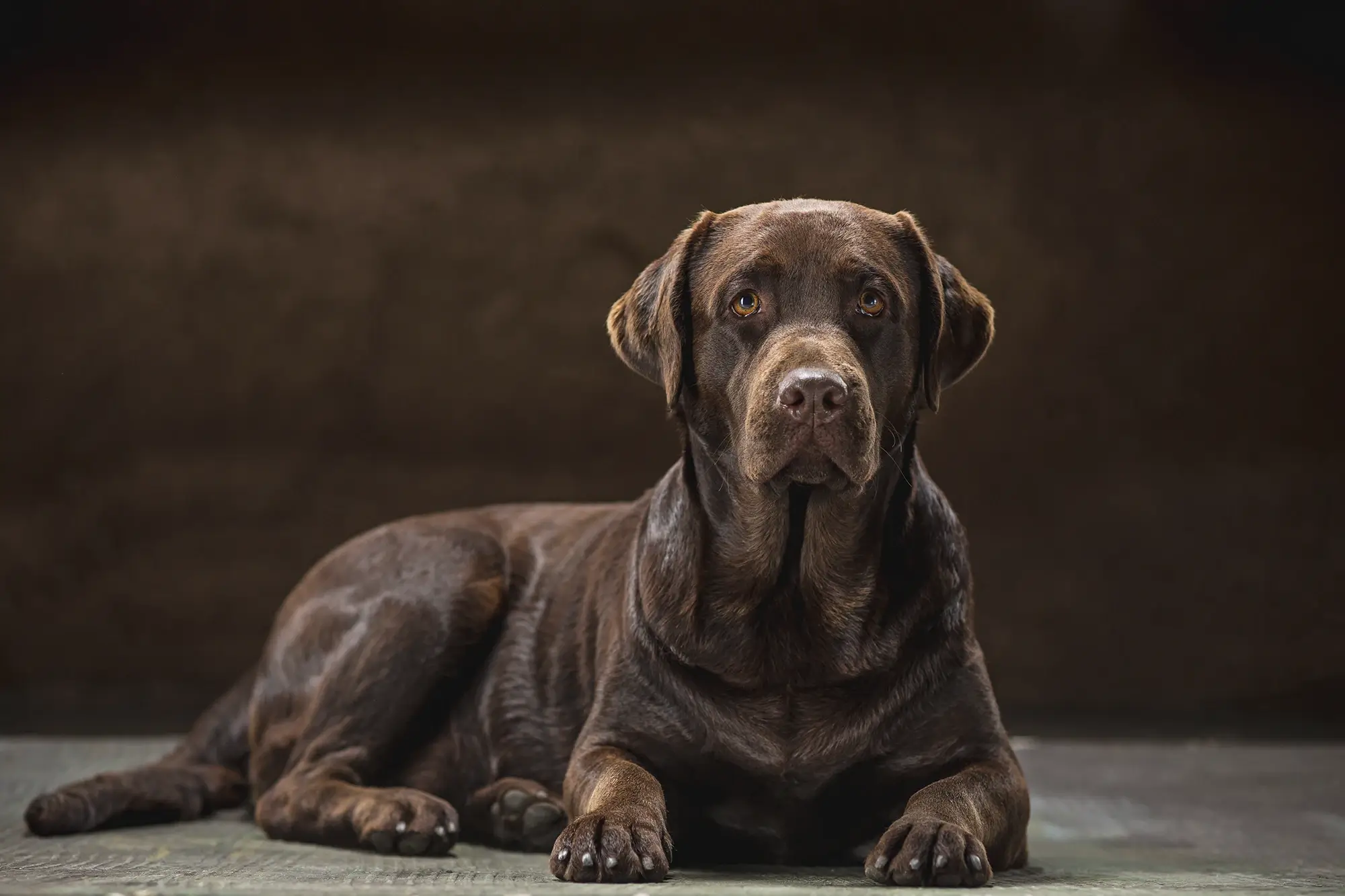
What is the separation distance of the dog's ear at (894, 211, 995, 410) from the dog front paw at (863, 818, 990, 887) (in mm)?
1048

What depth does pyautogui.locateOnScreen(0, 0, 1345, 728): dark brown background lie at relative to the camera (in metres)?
7.20

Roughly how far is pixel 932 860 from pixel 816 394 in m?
0.91

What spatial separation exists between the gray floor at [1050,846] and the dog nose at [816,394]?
908 mm

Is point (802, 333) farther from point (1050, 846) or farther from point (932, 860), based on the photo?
point (1050, 846)

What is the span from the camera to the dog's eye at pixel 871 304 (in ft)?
12.2

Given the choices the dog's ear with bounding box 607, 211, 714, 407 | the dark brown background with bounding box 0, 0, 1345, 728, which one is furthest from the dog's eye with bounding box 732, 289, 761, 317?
the dark brown background with bounding box 0, 0, 1345, 728

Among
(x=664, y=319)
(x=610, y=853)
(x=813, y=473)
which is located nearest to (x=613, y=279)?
(x=664, y=319)

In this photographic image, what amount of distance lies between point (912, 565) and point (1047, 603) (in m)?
3.52

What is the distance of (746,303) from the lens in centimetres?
377

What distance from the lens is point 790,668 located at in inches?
147

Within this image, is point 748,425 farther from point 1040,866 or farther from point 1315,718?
point 1315,718

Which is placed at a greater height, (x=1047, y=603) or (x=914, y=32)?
(x=914, y=32)

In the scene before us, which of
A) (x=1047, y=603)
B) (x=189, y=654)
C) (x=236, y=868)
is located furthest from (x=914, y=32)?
(x=236, y=868)

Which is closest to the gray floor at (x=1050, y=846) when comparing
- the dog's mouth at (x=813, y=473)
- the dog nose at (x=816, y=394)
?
the dog's mouth at (x=813, y=473)
